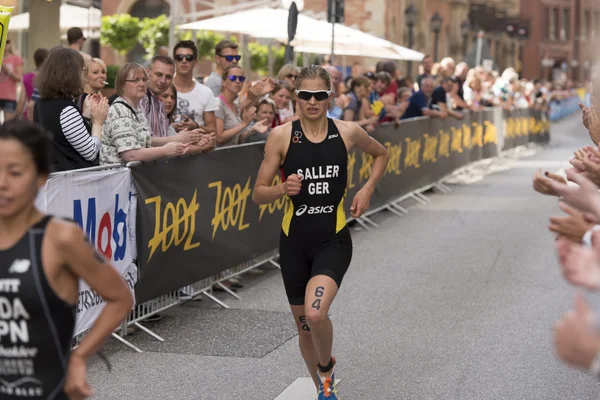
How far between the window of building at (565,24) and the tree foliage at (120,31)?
82730 millimetres

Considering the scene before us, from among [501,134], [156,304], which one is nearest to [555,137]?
[501,134]

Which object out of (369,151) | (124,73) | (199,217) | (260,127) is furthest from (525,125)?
(369,151)

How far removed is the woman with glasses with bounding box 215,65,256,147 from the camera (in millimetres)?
11148

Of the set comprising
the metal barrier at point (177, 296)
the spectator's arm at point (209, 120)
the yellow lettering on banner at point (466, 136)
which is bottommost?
the metal barrier at point (177, 296)

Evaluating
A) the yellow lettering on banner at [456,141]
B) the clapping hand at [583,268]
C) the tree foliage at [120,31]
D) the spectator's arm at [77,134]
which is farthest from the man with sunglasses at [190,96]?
the tree foliage at [120,31]

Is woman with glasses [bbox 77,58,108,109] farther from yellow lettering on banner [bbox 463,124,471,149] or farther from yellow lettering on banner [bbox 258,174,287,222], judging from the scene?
yellow lettering on banner [bbox 463,124,471,149]

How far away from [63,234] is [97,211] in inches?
172

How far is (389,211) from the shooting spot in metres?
18.0

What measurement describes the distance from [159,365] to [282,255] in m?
1.70

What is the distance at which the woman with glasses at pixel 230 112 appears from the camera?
1115 cm

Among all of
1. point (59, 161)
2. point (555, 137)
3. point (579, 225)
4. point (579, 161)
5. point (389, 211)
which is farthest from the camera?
point (555, 137)

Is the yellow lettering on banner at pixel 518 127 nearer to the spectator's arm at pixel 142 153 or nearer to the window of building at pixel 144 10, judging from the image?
the window of building at pixel 144 10

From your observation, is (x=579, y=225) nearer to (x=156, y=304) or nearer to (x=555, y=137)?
(x=156, y=304)

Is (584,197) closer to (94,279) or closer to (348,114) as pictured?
(94,279)
